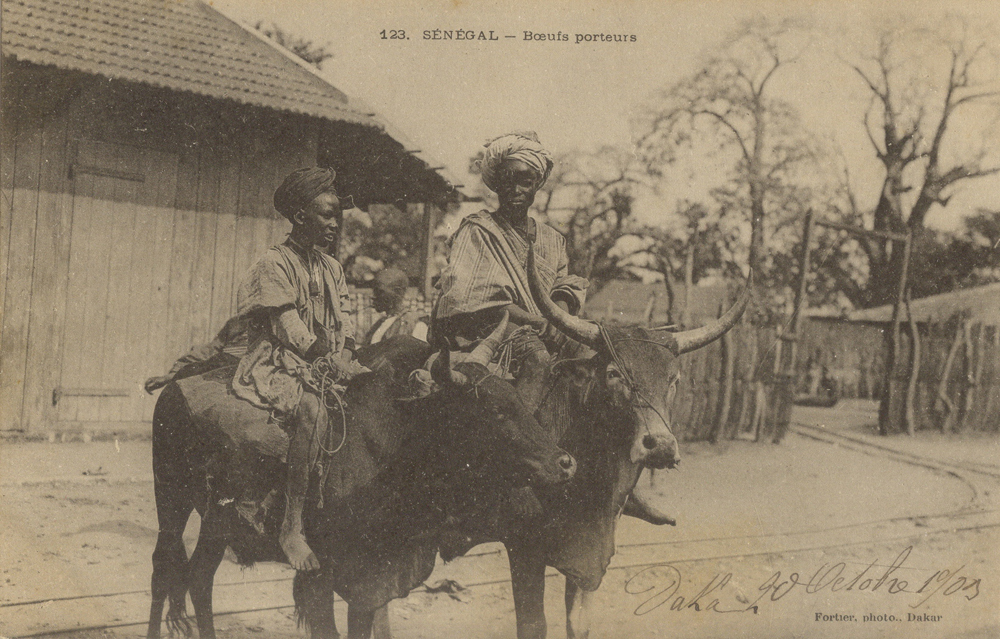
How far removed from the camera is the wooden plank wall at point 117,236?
15.5 feet

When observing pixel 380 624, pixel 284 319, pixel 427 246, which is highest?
pixel 427 246

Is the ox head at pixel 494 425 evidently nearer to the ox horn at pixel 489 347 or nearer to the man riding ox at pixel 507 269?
the ox horn at pixel 489 347

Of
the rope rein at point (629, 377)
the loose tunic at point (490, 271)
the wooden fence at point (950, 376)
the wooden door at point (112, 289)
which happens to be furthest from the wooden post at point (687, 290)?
the wooden door at point (112, 289)

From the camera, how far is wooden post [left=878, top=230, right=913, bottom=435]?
25.3 ft

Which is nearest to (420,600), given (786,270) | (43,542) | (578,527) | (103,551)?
(578,527)

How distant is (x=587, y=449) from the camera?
3.69 m

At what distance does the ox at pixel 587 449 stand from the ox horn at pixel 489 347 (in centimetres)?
22

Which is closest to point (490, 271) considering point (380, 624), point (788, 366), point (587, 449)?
point (587, 449)

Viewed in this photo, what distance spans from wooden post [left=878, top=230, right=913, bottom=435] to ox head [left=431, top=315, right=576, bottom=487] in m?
5.48

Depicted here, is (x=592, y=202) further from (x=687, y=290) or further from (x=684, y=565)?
(x=684, y=565)

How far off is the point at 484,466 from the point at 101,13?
3.86 meters

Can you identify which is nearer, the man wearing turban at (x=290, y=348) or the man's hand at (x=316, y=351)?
the man wearing turban at (x=290, y=348)

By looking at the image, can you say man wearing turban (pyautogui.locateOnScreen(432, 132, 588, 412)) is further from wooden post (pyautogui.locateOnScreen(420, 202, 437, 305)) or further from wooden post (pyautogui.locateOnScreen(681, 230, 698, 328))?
wooden post (pyautogui.locateOnScreen(681, 230, 698, 328))

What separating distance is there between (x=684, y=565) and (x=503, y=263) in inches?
93.4
